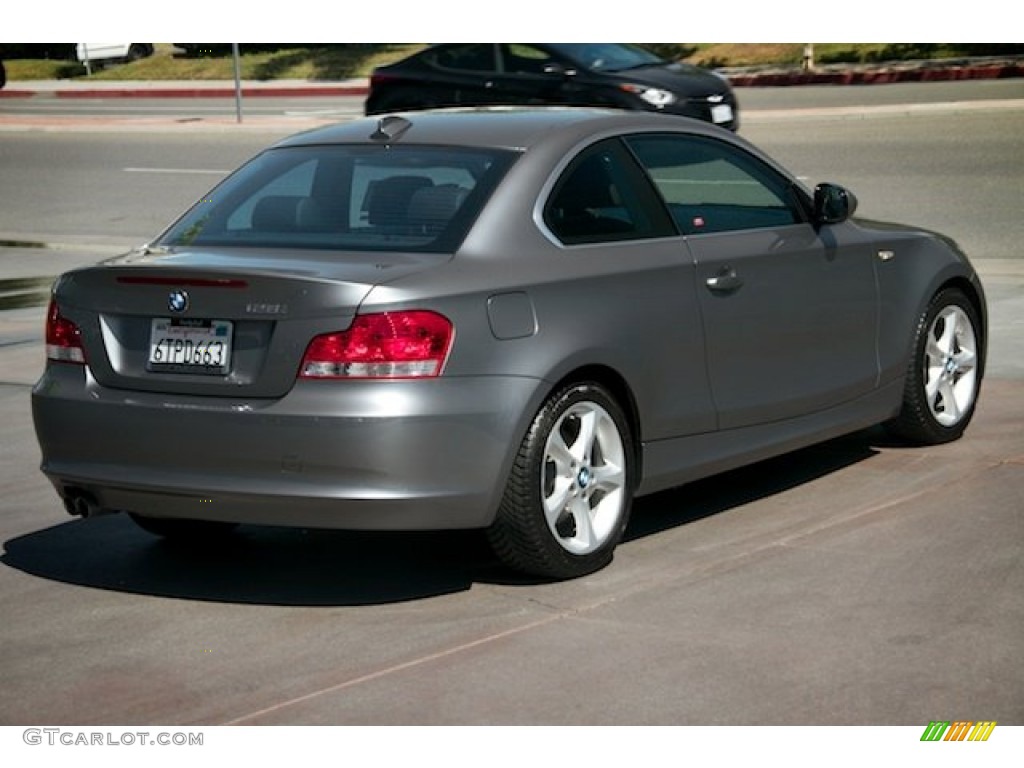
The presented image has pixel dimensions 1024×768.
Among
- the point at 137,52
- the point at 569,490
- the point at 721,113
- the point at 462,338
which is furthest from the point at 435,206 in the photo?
the point at 137,52

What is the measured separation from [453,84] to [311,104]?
12520 mm

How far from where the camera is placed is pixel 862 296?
7.53 m

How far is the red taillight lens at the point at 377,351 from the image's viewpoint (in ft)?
18.6

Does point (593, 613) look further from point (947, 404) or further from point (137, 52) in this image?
point (137, 52)

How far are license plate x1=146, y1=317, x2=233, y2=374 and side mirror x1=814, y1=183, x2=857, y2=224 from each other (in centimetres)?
259

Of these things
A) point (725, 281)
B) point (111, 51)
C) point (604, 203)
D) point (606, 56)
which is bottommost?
point (111, 51)

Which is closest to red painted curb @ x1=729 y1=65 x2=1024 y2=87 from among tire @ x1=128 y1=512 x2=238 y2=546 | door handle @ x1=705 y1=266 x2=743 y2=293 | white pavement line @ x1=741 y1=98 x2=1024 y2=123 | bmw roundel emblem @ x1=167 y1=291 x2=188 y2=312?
white pavement line @ x1=741 y1=98 x2=1024 y2=123

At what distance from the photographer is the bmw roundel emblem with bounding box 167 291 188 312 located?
19.3ft

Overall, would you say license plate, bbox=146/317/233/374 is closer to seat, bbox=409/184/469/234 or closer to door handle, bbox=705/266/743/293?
seat, bbox=409/184/469/234

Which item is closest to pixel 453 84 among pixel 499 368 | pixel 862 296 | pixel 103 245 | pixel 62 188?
pixel 62 188

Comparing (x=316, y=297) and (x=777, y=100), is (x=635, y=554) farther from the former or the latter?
(x=777, y=100)

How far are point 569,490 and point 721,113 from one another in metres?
15.6

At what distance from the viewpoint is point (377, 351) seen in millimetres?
5672
